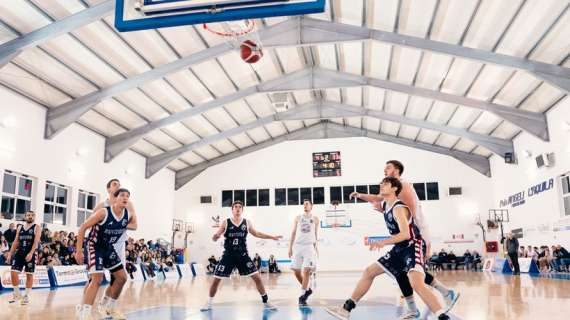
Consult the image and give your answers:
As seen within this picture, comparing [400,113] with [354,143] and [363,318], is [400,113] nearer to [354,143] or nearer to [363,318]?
[354,143]

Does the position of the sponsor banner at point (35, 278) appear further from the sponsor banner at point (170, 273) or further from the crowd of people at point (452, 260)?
the crowd of people at point (452, 260)

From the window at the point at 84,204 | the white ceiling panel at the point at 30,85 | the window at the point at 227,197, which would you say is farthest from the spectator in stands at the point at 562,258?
the white ceiling panel at the point at 30,85

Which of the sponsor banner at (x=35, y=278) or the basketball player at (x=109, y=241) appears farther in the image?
the sponsor banner at (x=35, y=278)

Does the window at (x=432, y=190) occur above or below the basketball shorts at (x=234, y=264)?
above

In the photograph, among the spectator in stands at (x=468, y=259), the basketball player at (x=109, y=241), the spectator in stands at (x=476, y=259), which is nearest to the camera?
the basketball player at (x=109, y=241)

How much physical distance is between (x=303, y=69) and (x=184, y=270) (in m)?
11.6

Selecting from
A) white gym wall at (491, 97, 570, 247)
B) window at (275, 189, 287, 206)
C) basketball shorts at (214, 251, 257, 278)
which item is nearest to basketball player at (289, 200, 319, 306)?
basketball shorts at (214, 251, 257, 278)

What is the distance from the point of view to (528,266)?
1817 cm

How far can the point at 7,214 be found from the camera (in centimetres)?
1535

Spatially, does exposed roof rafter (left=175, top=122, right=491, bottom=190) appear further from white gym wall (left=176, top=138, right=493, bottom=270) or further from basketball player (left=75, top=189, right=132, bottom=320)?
basketball player (left=75, top=189, right=132, bottom=320)

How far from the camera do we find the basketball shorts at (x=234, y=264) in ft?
23.7

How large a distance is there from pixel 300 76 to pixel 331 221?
34.0 ft

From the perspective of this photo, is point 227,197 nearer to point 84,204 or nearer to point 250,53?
point 84,204

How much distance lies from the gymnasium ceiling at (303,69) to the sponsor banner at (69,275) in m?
5.55
